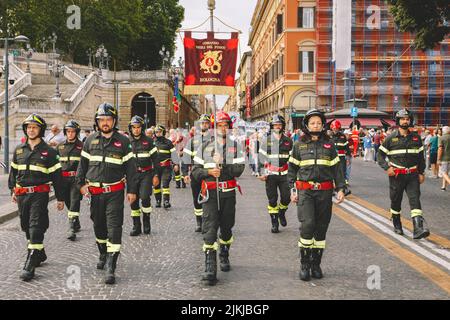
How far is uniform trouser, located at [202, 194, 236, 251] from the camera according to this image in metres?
6.25

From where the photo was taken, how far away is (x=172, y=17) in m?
71.3

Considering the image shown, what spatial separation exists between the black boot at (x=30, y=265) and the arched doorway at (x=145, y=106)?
2073 inches

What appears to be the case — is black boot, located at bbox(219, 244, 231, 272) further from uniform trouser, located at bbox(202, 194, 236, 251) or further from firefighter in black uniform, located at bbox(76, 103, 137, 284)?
firefighter in black uniform, located at bbox(76, 103, 137, 284)

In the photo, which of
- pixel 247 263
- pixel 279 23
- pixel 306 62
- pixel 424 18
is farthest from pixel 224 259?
pixel 279 23

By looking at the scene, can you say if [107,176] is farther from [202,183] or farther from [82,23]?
[82,23]

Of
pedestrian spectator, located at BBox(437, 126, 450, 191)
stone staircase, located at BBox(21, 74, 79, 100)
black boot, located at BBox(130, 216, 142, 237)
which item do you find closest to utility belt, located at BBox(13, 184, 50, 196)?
black boot, located at BBox(130, 216, 142, 237)

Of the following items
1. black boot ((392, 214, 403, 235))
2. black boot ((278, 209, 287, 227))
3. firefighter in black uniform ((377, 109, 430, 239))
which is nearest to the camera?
firefighter in black uniform ((377, 109, 430, 239))

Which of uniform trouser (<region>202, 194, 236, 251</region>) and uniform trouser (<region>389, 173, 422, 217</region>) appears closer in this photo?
uniform trouser (<region>202, 194, 236, 251</region>)

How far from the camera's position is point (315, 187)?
20.6ft

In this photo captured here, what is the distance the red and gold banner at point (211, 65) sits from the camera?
7359 mm

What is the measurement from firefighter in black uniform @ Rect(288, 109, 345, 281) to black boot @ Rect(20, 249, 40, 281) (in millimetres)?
3106

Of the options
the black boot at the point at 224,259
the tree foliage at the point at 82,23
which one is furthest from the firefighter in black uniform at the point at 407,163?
the tree foliage at the point at 82,23

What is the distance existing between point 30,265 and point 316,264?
3.30 meters

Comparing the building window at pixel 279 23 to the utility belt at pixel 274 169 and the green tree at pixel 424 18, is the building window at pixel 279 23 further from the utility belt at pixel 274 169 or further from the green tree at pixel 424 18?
the utility belt at pixel 274 169
